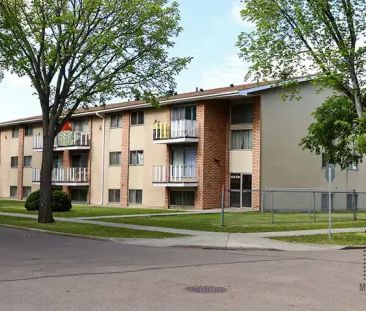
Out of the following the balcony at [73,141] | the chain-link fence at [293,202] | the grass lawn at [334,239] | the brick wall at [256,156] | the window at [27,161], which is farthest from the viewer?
the window at [27,161]

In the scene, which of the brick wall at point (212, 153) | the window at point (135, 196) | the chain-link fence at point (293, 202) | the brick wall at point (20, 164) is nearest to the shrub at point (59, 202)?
the window at point (135, 196)

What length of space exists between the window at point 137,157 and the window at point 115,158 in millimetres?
1307

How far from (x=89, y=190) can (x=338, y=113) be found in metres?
21.9

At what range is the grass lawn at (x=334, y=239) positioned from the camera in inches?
691

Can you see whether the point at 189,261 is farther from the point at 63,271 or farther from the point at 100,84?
the point at 100,84

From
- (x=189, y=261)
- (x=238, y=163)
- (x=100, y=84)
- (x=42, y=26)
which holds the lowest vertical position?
(x=189, y=261)

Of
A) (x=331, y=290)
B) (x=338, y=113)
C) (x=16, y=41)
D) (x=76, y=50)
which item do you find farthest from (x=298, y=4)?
(x=331, y=290)

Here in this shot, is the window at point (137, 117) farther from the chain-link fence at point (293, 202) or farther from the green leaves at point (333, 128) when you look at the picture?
the green leaves at point (333, 128)

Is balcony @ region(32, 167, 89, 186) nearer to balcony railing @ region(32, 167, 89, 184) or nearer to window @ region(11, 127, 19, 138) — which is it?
balcony railing @ region(32, 167, 89, 184)

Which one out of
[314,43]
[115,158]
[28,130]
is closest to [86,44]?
[314,43]

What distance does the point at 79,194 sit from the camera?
43406 mm

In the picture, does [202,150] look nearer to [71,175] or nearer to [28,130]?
[71,175]

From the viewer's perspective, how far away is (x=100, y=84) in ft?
81.3

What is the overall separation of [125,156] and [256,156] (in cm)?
998
